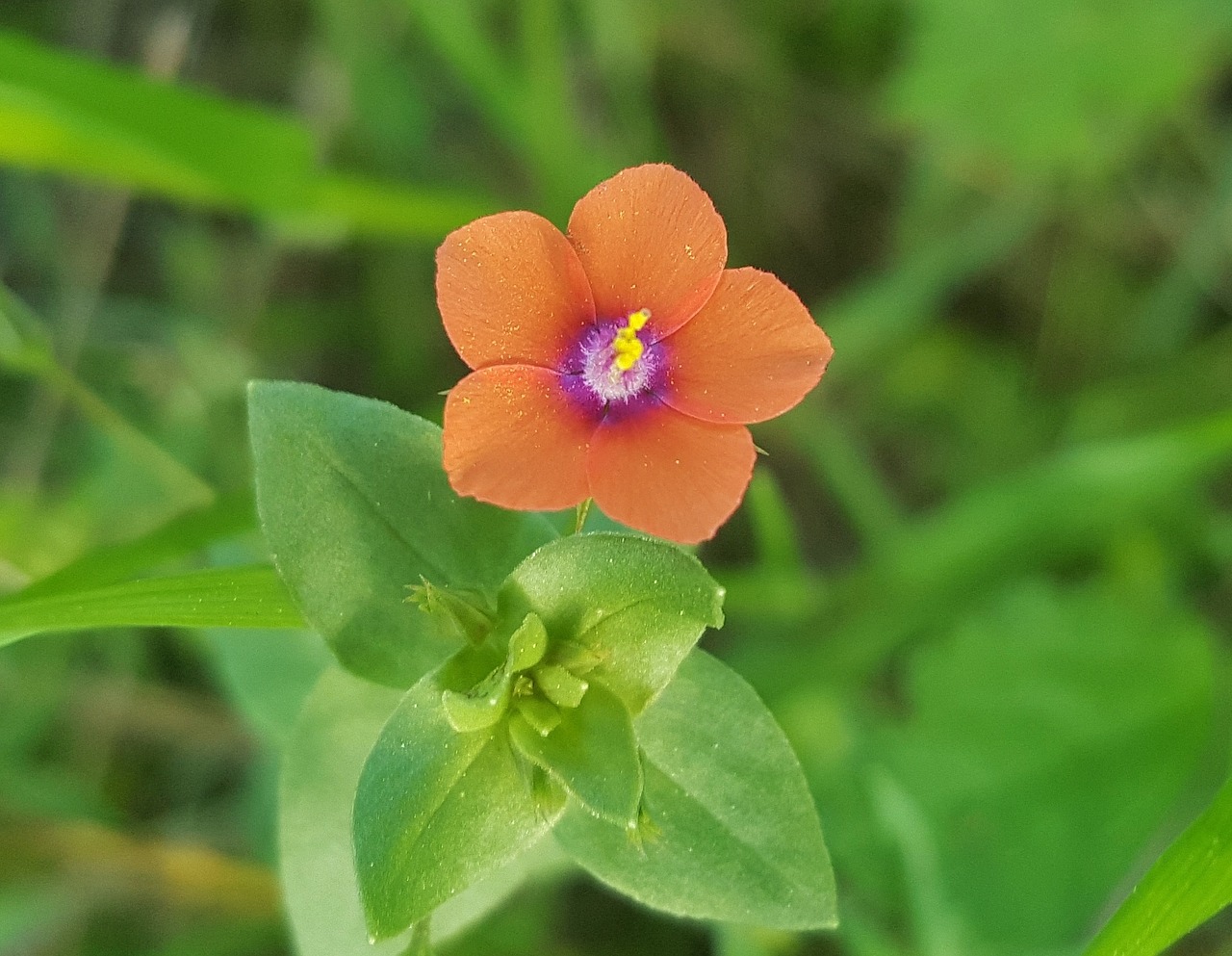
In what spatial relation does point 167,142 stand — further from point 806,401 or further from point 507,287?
point 806,401

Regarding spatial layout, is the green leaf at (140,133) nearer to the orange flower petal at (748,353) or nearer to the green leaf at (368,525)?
the green leaf at (368,525)

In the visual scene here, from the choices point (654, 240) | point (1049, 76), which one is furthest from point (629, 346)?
point (1049, 76)

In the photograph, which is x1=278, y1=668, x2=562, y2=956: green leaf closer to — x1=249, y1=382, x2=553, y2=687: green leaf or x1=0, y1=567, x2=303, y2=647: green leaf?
x1=249, y1=382, x2=553, y2=687: green leaf

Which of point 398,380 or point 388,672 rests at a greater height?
point 388,672

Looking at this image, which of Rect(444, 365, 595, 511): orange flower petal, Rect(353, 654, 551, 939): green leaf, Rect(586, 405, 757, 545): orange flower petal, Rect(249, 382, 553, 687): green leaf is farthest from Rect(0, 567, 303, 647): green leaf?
Rect(586, 405, 757, 545): orange flower petal

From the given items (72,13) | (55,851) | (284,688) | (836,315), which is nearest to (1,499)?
(55,851)

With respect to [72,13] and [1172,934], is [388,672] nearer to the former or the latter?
[1172,934]

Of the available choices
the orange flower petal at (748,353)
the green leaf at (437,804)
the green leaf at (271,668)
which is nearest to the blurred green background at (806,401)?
the green leaf at (271,668)
